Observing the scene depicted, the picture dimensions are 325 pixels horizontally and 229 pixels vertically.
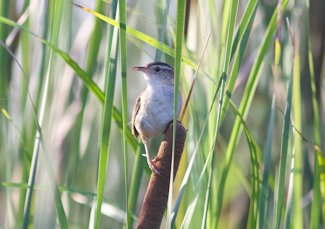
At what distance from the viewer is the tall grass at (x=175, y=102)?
1.17 metres

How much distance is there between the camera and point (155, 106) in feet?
5.34

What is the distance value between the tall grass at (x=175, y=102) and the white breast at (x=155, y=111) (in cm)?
7

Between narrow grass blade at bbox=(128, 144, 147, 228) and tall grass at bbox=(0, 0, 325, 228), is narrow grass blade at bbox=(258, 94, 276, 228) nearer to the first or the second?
tall grass at bbox=(0, 0, 325, 228)

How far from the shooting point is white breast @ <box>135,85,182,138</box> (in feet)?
5.10

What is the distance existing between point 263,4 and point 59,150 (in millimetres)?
756

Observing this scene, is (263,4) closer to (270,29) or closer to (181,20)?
(270,29)

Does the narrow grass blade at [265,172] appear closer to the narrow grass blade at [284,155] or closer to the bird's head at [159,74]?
the narrow grass blade at [284,155]

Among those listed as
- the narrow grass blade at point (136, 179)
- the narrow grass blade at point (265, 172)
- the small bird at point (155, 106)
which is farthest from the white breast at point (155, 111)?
the narrow grass blade at point (265, 172)

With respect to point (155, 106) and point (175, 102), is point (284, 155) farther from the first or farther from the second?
point (155, 106)

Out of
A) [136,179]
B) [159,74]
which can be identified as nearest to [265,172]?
[136,179]

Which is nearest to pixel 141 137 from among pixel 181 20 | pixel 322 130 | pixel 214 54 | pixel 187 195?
pixel 187 195

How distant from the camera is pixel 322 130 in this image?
229 cm

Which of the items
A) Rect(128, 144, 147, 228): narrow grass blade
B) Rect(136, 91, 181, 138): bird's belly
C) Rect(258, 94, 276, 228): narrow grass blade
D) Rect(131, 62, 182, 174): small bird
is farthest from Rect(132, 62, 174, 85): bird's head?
Rect(258, 94, 276, 228): narrow grass blade

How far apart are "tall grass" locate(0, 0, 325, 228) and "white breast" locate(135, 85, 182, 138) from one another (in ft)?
0.22
